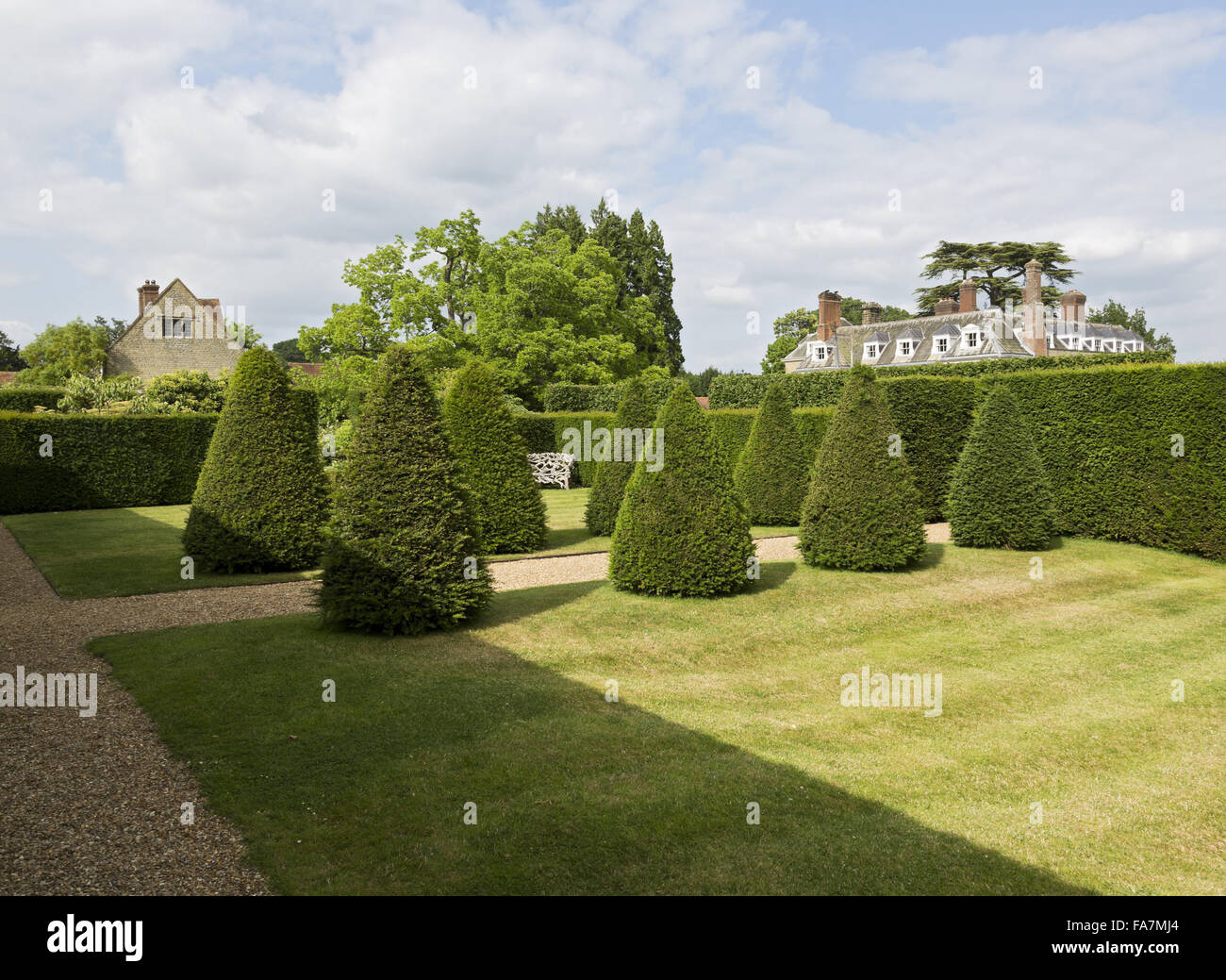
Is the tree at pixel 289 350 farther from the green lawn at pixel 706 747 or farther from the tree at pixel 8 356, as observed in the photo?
the green lawn at pixel 706 747

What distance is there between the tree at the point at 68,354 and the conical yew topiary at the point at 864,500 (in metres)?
45.3

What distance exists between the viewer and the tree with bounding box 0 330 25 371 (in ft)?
241

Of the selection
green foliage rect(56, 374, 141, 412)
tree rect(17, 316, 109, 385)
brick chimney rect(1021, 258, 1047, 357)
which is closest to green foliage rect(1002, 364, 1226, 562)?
green foliage rect(56, 374, 141, 412)

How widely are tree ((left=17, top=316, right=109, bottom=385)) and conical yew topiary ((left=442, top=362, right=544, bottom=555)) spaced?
39593 mm

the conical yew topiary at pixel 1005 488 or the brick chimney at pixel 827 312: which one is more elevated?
the brick chimney at pixel 827 312

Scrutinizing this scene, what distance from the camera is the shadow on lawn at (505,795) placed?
425cm

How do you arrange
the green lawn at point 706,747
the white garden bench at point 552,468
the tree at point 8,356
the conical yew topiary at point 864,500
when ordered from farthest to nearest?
the tree at point 8,356 < the white garden bench at point 552,468 < the conical yew topiary at point 864,500 < the green lawn at point 706,747

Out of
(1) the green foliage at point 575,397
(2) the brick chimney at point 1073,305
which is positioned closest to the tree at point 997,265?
(2) the brick chimney at point 1073,305


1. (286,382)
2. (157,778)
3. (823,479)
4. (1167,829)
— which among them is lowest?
(1167,829)
